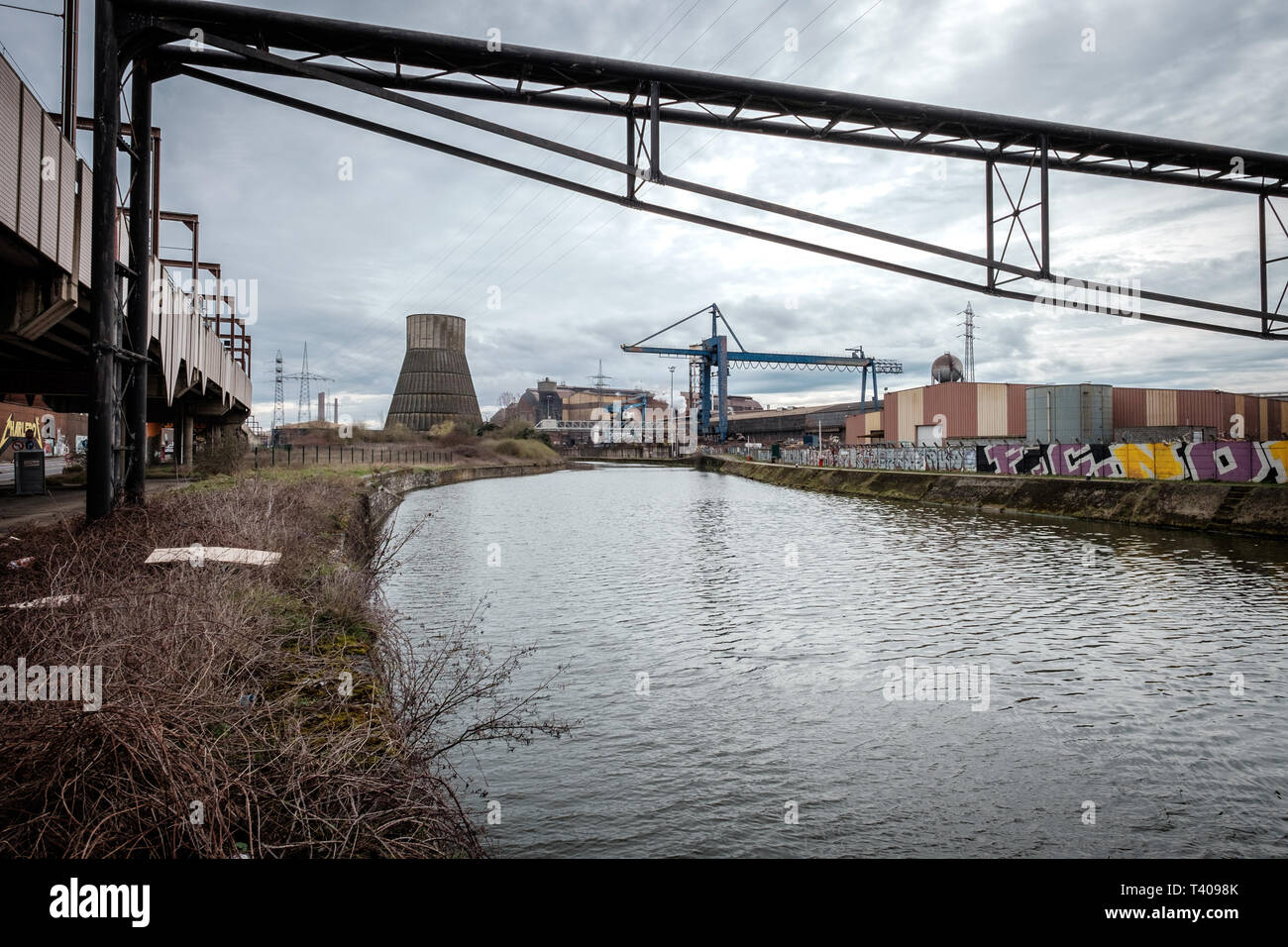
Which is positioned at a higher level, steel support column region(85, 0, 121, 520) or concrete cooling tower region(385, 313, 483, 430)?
concrete cooling tower region(385, 313, 483, 430)

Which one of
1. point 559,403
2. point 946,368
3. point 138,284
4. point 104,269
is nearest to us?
point 104,269

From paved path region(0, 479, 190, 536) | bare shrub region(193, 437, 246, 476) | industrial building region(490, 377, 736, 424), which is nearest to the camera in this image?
paved path region(0, 479, 190, 536)

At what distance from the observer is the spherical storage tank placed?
62.8 metres

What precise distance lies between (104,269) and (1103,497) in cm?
2716

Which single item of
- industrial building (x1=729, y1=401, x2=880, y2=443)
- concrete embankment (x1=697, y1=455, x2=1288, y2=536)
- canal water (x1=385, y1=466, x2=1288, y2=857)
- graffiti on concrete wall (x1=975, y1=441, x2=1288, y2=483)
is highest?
industrial building (x1=729, y1=401, x2=880, y2=443)

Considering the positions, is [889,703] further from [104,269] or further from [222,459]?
[222,459]

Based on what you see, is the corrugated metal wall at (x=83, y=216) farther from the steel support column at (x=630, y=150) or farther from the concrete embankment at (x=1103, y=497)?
the concrete embankment at (x=1103, y=497)

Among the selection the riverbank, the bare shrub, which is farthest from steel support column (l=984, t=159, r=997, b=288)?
the bare shrub

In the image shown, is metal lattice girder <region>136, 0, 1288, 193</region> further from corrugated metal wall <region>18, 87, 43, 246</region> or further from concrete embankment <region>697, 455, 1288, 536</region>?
concrete embankment <region>697, 455, 1288, 536</region>

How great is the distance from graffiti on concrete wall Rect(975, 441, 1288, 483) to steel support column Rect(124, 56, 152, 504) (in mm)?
26956

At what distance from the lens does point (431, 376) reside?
3123 inches

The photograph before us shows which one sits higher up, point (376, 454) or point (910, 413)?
point (910, 413)

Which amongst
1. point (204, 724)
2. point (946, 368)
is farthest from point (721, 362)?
point (204, 724)
